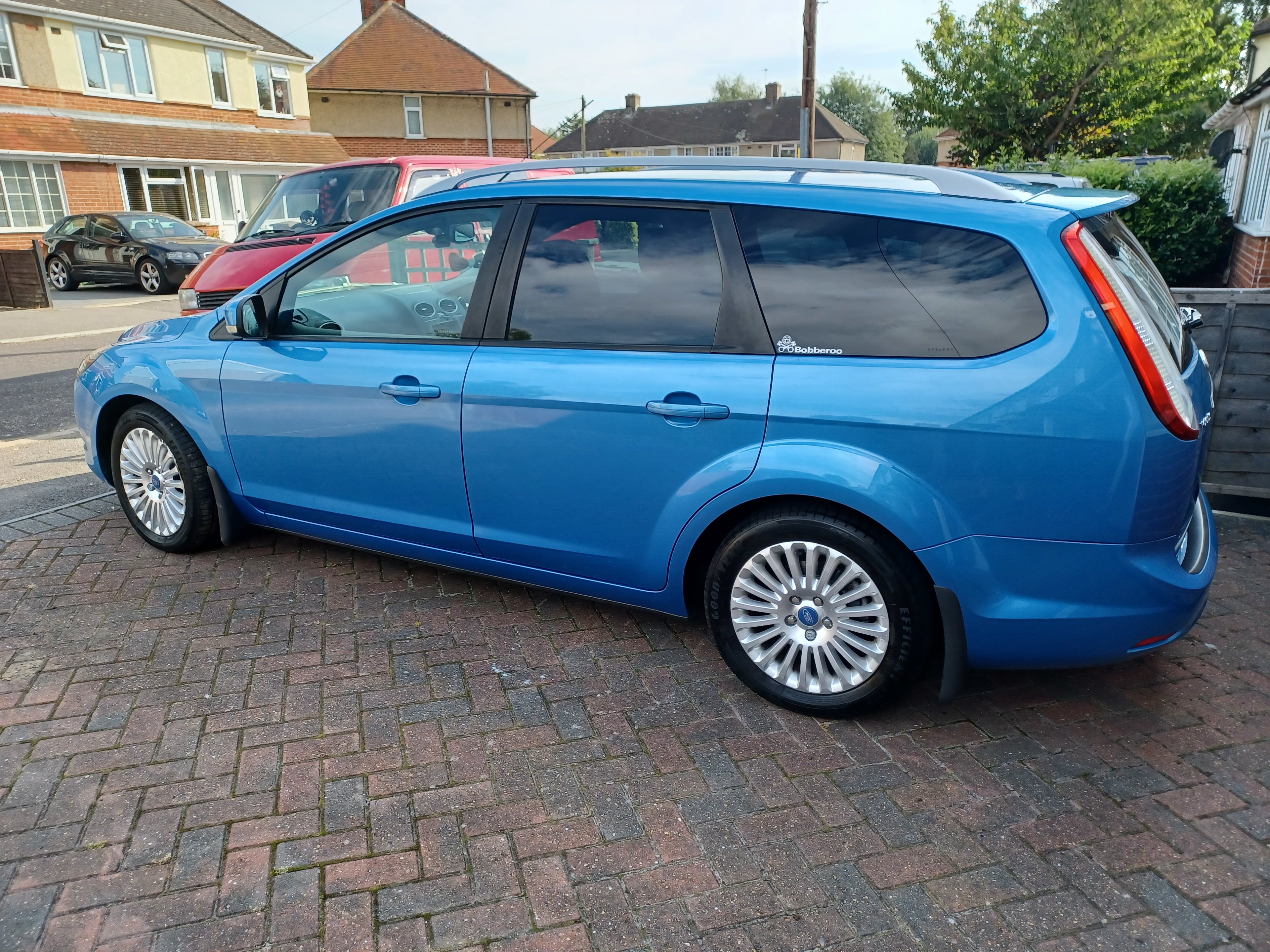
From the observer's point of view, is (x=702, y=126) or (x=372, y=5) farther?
(x=702, y=126)

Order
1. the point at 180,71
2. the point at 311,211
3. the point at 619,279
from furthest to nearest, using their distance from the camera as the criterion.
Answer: the point at 180,71 < the point at 311,211 < the point at 619,279

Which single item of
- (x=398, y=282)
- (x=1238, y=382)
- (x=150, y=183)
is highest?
(x=150, y=183)

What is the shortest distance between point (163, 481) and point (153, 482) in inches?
3.3

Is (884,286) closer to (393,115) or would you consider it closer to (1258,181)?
(1258,181)

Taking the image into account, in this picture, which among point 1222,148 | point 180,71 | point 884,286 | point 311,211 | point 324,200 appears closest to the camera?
point 884,286

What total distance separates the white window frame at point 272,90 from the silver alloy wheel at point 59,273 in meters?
15.5

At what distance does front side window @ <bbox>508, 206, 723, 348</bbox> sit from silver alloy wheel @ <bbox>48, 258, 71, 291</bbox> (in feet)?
65.4

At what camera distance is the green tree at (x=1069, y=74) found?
86.4ft

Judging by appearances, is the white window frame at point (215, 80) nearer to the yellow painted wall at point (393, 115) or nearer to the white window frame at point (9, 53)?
the white window frame at point (9, 53)

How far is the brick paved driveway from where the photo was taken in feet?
7.48

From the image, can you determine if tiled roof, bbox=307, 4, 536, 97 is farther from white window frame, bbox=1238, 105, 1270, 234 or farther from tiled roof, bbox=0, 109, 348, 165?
white window frame, bbox=1238, 105, 1270, 234

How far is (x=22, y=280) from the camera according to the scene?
52.7 feet

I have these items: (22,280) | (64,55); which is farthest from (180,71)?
(22,280)

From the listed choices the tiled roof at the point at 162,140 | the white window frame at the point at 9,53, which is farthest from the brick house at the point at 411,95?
the white window frame at the point at 9,53
